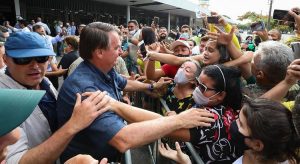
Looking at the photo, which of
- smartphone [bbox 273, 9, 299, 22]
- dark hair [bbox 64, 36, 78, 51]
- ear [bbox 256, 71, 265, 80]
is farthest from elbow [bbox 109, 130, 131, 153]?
dark hair [bbox 64, 36, 78, 51]

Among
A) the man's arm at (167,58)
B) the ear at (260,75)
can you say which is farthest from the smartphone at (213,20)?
the ear at (260,75)

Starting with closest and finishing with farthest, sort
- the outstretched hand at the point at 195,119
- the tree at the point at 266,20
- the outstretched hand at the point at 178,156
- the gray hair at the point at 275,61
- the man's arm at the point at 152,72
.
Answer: the outstretched hand at the point at 195,119, the outstretched hand at the point at 178,156, the gray hair at the point at 275,61, the man's arm at the point at 152,72, the tree at the point at 266,20

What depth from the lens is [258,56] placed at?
7.47 feet

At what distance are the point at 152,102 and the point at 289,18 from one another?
77.7 inches

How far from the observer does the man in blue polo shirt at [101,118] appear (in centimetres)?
161

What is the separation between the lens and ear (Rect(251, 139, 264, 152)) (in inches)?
58.7

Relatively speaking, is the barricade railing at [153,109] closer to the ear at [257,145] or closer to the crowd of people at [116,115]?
the crowd of people at [116,115]

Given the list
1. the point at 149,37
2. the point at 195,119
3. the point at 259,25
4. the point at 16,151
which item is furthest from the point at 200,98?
the point at 149,37

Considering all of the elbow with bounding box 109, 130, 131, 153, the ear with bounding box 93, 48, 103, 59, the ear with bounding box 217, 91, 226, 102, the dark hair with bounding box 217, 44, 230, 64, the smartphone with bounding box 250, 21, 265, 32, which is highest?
the smartphone with bounding box 250, 21, 265, 32

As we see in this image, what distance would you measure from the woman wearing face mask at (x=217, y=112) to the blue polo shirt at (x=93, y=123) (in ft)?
1.48

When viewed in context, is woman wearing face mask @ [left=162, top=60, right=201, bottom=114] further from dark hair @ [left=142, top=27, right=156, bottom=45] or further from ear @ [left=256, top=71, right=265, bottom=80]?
dark hair @ [left=142, top=27, right=156, bottom=45]

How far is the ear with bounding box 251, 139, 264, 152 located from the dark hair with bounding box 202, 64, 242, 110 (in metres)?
0.59

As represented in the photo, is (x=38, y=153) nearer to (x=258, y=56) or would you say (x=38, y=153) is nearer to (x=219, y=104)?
(x=219, y=104)

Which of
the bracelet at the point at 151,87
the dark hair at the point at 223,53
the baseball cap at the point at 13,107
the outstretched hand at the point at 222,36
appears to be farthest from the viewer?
the bracelet at the point at 151,87
